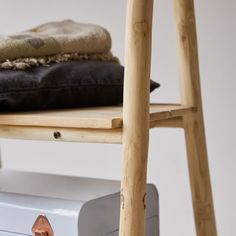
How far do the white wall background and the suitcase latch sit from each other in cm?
51

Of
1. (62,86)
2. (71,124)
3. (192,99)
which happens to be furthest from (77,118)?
(192,99)

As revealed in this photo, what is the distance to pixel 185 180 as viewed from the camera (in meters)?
1.33

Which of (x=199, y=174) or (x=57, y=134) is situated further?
A: (x=199, y=174)

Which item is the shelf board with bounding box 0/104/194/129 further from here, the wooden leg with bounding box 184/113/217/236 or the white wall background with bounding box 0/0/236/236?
the white wall background with bounding box 0/0/236/236

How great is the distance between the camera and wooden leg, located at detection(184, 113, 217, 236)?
1.02 metres

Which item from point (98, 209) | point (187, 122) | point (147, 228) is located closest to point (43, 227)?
point (98, 209)

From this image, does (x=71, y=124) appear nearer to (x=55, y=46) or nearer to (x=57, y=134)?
(x=57, y=134)

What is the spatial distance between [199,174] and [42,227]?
30 centimetres

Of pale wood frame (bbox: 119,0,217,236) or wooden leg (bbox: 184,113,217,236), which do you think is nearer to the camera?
pale wood frame (bbox: 119,0,217,236)

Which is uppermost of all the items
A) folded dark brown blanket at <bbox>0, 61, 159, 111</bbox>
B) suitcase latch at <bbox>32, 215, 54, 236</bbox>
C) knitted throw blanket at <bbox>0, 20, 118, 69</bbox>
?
knitted throw blanket at <bbox>0, 20, 118, 69</bbox>

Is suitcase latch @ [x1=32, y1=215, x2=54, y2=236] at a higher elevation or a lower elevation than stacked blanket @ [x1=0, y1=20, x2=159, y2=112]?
lower

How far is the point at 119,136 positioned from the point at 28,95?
0.60ft

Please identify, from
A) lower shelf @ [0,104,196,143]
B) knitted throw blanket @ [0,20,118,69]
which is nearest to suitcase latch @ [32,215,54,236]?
lower shelf @ [0,104,196,143]

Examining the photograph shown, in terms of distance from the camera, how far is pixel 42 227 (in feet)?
2.96
